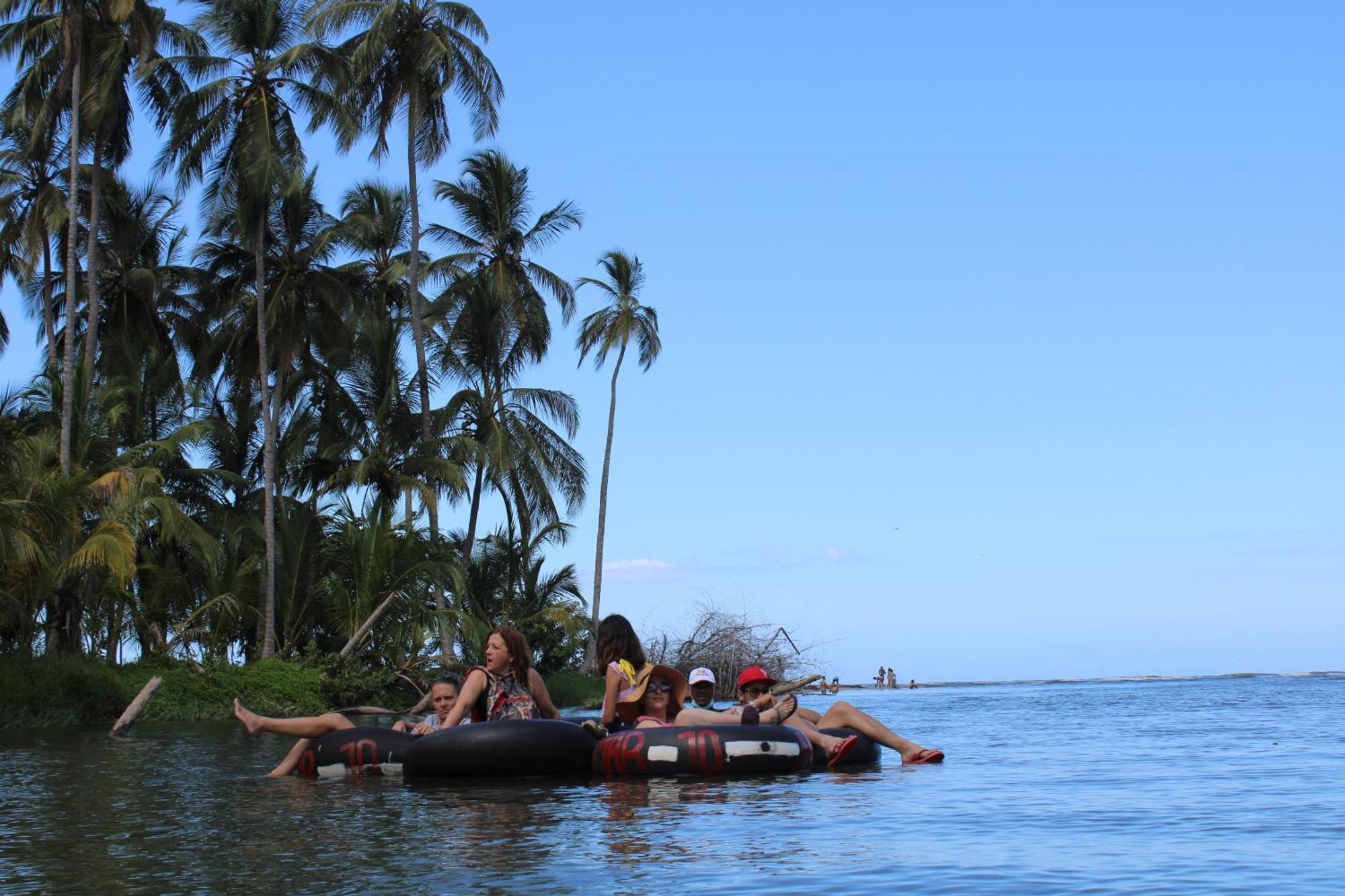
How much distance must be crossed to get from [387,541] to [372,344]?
665 centimetres

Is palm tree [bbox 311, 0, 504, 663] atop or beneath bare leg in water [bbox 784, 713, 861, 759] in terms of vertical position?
atop

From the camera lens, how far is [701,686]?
12.5 m

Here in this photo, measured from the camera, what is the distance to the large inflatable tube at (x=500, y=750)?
39.4 feet

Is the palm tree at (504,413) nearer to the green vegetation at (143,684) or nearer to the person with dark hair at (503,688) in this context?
the green vegetation at (143,684)

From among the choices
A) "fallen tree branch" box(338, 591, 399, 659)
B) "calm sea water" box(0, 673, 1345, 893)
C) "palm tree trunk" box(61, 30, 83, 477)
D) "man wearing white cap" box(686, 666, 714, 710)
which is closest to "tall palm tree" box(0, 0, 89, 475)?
"palm tree trunk" box(61, 30, 83, 477)

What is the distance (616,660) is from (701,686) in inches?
31.7

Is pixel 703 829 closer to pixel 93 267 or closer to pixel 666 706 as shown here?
pixel 666 706

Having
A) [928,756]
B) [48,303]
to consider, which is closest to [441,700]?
[928,756]

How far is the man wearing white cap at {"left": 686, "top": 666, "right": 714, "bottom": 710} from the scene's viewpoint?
1230 centimetres

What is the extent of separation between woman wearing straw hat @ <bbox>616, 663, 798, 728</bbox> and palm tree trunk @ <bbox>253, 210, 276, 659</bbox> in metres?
20.1

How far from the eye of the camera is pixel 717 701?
5384cm

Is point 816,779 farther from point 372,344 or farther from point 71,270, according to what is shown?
point 372,344

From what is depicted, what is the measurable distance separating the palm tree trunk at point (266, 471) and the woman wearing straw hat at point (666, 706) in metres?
20.1

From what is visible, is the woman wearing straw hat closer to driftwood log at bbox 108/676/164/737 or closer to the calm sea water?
the calm sea water
